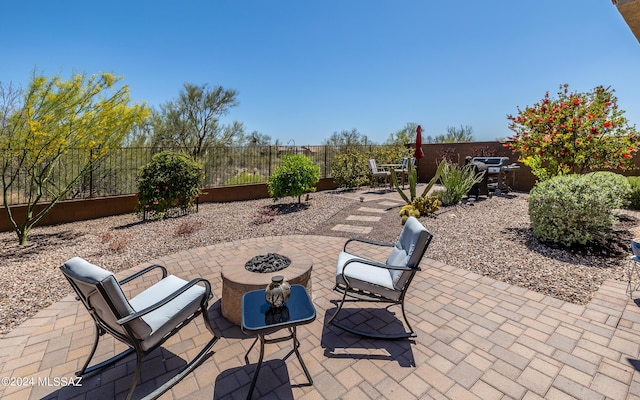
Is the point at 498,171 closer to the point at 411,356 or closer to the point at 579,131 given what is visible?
the point at 579,131

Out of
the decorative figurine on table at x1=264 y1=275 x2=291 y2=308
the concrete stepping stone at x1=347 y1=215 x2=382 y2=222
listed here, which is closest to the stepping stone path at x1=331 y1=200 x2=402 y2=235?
the concrete stepping stone at x1=347 y1=215 x2=382 y2=222

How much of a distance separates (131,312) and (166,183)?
5369 millimetres

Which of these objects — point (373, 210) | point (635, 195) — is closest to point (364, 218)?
point (373, 210)

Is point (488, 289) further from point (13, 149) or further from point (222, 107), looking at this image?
point (222, 107)

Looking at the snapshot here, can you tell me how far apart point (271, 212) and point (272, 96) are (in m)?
12.4

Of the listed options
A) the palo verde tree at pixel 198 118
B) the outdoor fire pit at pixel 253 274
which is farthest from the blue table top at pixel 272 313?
the palo verde tree at pixel 198 118

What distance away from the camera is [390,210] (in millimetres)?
6961

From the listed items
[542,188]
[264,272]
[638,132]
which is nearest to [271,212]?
[264,272]

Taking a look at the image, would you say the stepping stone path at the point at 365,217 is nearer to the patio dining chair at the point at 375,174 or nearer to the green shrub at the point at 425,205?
the green shrub at the point at 425,205

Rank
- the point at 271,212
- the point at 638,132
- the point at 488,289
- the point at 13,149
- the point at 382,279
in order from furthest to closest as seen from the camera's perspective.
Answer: the point at 271,212 → the point at 638,132 → the point at 13,149 → the point at 488,289 → the point at 382,279

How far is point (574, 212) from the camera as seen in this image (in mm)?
4059

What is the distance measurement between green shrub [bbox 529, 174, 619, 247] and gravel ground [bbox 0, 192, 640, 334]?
0.23m

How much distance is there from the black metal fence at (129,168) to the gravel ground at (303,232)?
0.90 metres

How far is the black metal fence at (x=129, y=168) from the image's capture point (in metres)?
6.02
